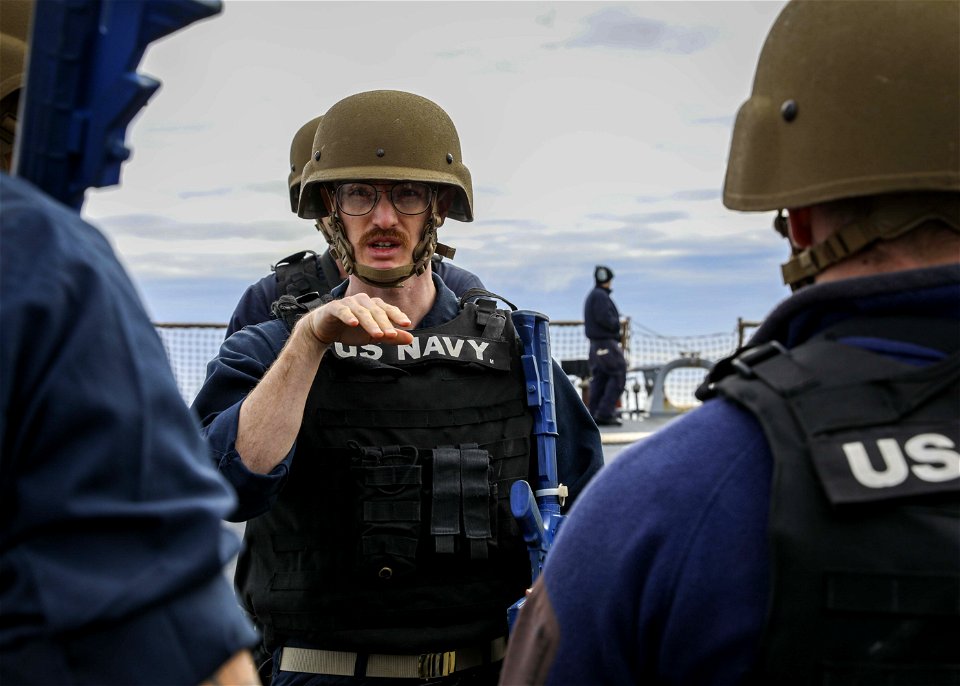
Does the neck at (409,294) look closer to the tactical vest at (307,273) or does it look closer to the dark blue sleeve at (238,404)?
the dark blue sleeve at (238,404)

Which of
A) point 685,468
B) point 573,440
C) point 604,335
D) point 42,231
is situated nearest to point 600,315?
point 604,335

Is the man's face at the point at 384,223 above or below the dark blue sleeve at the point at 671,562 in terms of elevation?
above

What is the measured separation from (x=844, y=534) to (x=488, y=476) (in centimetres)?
173

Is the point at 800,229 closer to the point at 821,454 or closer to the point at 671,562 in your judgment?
the point at 821,454

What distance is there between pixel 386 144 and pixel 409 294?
480 millimetres

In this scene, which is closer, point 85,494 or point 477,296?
point 85,494

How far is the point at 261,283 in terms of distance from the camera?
498cm

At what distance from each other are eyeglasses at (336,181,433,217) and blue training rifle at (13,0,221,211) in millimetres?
2095

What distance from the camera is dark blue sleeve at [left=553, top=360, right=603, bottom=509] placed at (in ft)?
11.1

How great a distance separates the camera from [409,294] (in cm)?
336

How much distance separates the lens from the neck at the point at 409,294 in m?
3.33

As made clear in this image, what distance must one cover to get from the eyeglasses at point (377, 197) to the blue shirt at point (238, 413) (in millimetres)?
244

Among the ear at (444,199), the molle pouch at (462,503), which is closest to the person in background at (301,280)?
the ear at (444,199)

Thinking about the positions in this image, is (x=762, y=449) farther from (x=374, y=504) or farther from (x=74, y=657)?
(x=374, y=504)
